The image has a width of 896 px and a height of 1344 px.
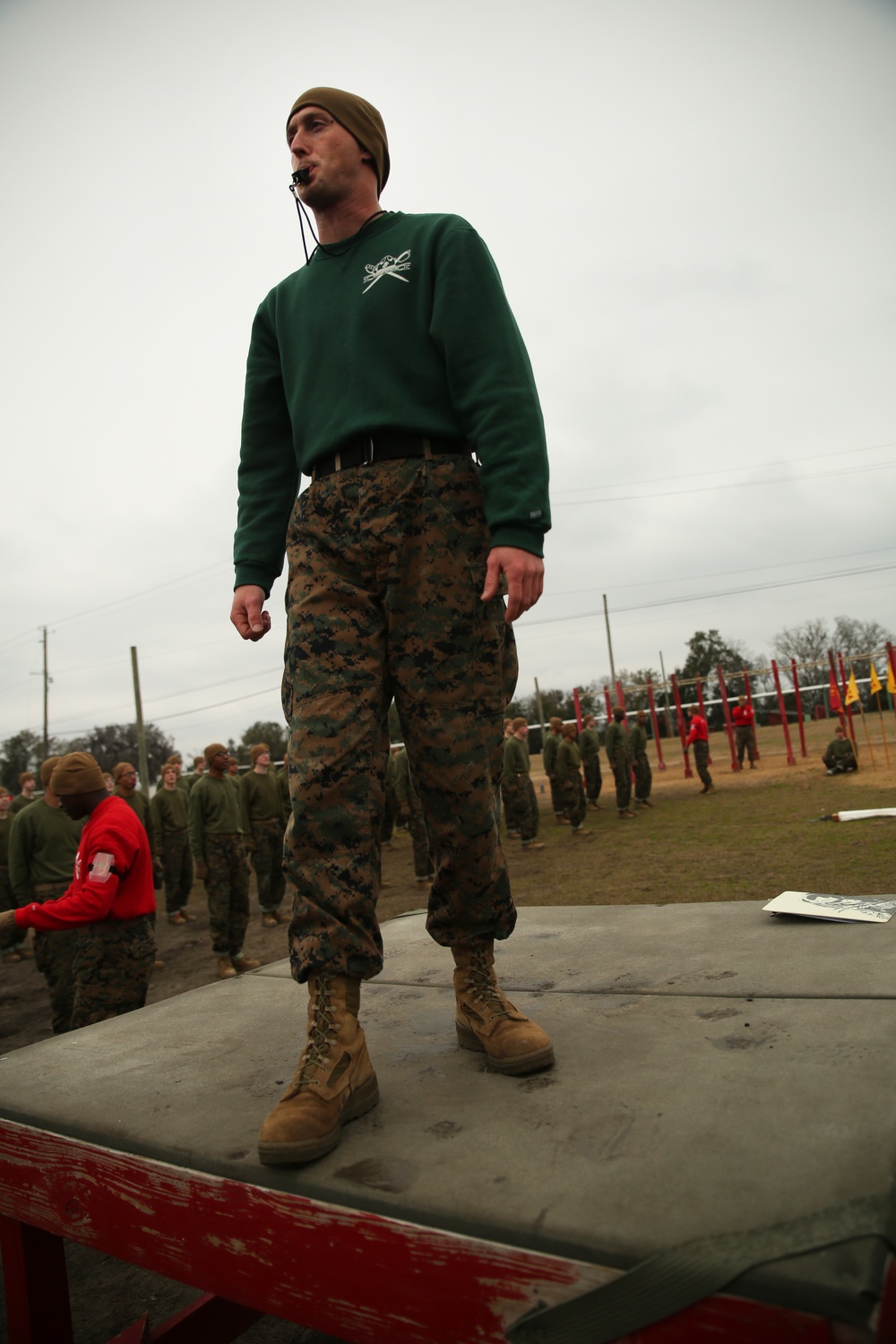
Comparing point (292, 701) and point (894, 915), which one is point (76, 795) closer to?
point (292, 701)

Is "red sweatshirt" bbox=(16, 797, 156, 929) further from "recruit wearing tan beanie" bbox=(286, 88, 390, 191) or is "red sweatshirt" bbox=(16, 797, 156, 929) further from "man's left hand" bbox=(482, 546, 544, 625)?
"recruit wearing tan beanie" bbox=(286, 88, 390, 191)

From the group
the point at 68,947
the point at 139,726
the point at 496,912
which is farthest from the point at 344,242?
the point at 139,726

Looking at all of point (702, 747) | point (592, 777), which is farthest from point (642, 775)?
point (702, 747)

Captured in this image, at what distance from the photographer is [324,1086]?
1.48m

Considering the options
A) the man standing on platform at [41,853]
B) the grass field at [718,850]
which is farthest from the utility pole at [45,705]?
the man standing on platform at [41,853]

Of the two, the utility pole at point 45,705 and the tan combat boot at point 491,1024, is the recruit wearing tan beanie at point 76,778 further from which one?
the utility pole at point 45,705

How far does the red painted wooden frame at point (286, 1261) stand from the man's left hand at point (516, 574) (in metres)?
1.13

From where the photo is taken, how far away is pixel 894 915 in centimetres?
250

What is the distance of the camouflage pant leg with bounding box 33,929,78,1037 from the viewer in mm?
5355

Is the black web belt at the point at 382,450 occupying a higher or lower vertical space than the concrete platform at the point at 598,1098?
higher

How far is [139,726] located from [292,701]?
94.9 feet

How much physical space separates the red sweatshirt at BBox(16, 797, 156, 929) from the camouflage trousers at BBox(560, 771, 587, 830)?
39.9ft

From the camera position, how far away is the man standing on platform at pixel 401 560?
1714mm

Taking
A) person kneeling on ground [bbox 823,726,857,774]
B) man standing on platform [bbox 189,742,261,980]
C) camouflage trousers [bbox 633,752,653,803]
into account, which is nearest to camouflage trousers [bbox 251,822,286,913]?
man standing on platform [bbox 189,742,261,980]
